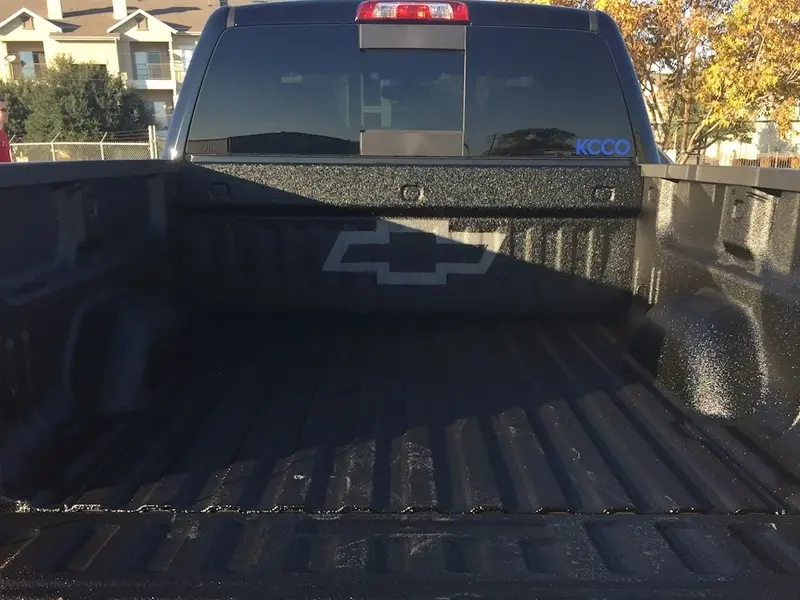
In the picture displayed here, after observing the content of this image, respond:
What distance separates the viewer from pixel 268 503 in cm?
193

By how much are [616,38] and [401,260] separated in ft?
4.35

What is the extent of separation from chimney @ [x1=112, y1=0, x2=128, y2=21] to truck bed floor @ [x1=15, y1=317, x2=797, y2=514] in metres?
47.5

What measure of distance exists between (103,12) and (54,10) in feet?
10.3

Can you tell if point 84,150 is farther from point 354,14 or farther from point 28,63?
point 354,14

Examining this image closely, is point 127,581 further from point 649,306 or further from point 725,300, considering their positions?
point 649,306

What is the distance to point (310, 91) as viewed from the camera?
2.87 meters

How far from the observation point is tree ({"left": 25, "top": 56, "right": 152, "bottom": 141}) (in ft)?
116

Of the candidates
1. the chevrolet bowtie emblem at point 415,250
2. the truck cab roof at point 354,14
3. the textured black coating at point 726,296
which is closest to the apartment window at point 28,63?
the truck cab roof at point 354,14

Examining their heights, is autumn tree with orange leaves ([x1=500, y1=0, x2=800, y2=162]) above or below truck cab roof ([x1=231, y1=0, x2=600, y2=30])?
above

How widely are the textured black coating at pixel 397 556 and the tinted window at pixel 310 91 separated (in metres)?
1.63

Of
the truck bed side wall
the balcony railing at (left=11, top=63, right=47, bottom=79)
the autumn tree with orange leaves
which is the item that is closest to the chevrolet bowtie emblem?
the truck bed side wall

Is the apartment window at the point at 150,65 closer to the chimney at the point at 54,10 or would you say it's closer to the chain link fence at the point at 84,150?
the chimney at the point at 54,10

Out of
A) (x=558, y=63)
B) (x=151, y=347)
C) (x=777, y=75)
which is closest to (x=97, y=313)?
(x=151, y=347)

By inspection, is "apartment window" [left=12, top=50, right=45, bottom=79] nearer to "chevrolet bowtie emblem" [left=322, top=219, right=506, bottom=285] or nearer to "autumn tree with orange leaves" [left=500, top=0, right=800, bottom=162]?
"autumn tree with orange leaves" [left=500, top=0, right=800, bottom=162]
